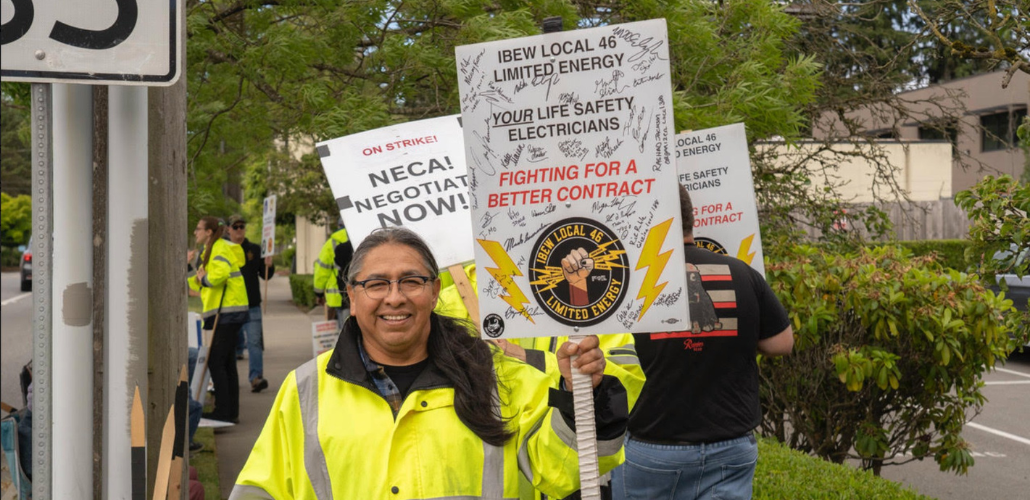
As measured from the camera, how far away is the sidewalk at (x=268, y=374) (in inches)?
324

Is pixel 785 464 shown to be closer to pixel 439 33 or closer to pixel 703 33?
pixel 703 33

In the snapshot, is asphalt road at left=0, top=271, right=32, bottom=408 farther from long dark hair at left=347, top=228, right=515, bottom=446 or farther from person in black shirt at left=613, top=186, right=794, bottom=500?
long dark hair at left=347, top=228, right=515, bottom=446

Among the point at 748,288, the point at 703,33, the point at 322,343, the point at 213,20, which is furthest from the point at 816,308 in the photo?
the point at 213,20

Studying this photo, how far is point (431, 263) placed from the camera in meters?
2.89

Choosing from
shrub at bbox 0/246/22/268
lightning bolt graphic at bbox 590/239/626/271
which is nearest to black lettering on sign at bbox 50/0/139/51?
lightning bolt graphic at bbox 590/239/626/271

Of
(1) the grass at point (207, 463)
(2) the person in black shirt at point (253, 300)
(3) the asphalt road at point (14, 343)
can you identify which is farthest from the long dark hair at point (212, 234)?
(3) the asphalt road at point (14, 343)

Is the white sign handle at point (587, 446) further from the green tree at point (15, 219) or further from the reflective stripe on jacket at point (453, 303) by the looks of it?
the green tree at point (15, 219)

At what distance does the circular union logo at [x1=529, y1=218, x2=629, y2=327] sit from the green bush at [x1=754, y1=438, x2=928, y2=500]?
2509mm

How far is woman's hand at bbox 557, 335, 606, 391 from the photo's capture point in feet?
8.74

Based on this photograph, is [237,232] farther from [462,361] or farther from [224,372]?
[462,361]

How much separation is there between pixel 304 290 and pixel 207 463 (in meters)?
15.9

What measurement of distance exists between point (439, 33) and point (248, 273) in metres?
4.94

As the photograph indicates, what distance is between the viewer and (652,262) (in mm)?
2834

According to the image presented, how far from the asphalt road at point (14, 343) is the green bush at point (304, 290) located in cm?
560
